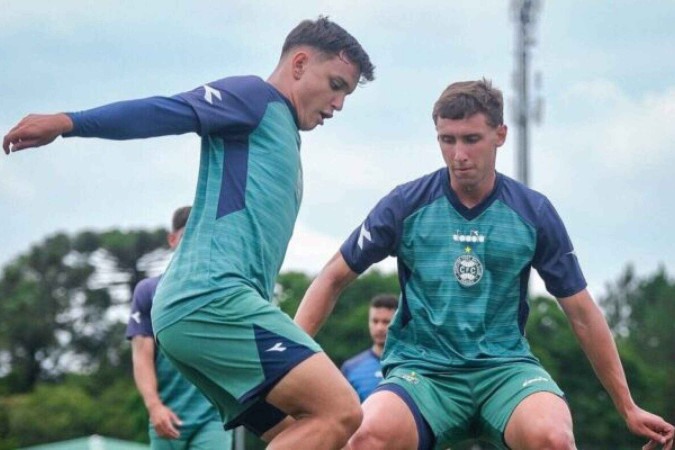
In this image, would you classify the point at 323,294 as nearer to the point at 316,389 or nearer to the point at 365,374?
the point at 316,389

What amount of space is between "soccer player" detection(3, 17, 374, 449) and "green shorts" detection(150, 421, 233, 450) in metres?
4.17

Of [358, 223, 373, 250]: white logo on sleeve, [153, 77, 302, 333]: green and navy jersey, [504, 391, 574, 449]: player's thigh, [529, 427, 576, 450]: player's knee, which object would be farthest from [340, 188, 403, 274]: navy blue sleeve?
[529, 427, 576, 450]: player's knee

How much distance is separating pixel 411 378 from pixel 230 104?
1986 millimetres

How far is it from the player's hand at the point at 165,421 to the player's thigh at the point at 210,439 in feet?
0.56

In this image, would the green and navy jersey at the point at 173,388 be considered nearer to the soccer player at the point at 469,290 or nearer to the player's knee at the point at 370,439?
the soccer player at the point at 469,290

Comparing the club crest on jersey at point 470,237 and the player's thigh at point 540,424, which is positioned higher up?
the club crest on jersey at point 470,237

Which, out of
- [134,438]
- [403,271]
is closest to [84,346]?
[134,438]

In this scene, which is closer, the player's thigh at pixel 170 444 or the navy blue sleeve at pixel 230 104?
the navy blue sleeve at pixel 230 104

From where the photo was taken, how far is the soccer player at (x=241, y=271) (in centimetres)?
660

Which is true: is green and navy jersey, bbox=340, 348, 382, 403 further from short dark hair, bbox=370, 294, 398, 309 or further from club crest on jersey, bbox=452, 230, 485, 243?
club crest on jersey, bbox=452, 230, 485, 243

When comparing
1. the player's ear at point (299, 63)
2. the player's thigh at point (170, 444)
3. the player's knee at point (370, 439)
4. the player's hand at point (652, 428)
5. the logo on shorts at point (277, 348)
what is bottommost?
the player's thigh at point (170, 444)

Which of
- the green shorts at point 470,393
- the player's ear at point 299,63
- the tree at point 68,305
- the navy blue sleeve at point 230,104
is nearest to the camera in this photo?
the navy blue sleeve at point 230,104

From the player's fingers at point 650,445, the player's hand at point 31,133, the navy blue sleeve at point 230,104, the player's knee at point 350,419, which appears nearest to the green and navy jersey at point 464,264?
the player's fingers at point 650,445

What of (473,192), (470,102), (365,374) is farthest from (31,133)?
(365,374)
